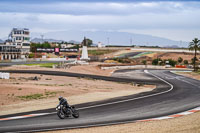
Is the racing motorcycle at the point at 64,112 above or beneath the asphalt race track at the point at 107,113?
above

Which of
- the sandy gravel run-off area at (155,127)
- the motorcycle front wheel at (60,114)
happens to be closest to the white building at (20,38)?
the motorcycle front wheel at (60,114)

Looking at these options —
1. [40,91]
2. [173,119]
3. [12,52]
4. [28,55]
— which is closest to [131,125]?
[173,119]

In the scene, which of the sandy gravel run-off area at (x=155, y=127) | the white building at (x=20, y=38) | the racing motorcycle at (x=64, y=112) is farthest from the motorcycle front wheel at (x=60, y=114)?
the white building at (x=20, y=38)

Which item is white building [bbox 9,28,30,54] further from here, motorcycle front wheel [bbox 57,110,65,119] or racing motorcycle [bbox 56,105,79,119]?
motorcycle front wheel [bbox 57,110,65,119]

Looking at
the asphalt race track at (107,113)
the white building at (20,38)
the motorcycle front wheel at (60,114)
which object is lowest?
the asphalt race track at (107,113)

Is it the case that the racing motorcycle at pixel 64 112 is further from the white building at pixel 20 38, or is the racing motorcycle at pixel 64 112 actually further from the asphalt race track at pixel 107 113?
the white building at pixel 20 38

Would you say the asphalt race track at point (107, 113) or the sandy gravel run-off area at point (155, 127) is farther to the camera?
the asphalt race track at point (107, 113)

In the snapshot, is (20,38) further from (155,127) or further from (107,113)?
(155,127)

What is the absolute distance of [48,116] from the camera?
23.5 metres

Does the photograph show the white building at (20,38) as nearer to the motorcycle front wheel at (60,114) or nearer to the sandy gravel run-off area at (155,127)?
the motorcycle front wheel at (60,114)

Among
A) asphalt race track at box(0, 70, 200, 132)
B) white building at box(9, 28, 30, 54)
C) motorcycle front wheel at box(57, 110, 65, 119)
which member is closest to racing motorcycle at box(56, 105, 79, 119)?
motorcycle front wheel at box(57, 110, 65, 119)

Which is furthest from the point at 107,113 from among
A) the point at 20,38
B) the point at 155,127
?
the point at 20,38

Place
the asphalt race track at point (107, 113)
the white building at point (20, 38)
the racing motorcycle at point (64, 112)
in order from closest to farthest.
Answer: the asphalt race track at point (107, 113) → the racing motorcycle at point (64, 112) → the white building at point (20, 38)

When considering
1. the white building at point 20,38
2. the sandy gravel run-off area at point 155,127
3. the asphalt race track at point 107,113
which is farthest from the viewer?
the white building at point 20,38
